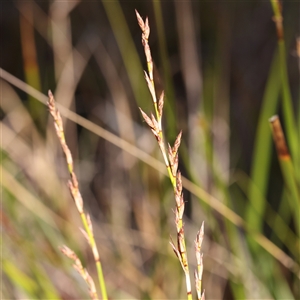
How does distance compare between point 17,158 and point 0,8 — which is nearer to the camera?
point 17,158

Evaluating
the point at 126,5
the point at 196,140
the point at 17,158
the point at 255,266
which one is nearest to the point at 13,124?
the point at 17,158

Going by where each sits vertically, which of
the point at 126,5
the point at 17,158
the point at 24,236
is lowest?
the point at 24,236

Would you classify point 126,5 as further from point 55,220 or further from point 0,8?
point 55,220

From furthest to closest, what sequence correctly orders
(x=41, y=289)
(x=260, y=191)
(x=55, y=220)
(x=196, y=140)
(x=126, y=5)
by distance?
(x=126, y=5) → (x=196, y=140) → (x=55, y=220) → (x=260, y=191) → (x=41, y=289)

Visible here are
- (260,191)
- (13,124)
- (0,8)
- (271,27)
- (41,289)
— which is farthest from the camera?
(0,8)

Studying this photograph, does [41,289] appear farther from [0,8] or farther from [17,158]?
[0,8]

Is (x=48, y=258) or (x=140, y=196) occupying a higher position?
(x=140, y=196)
